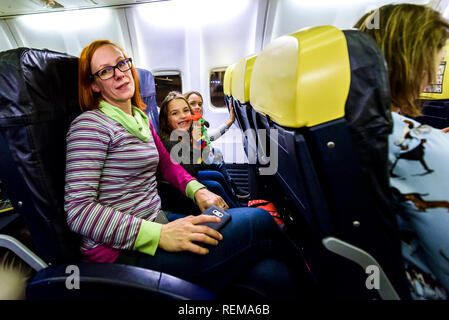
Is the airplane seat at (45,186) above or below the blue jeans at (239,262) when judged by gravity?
above

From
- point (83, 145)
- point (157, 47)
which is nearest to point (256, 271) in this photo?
point (83, 145)

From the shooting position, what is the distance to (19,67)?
30.2 inches

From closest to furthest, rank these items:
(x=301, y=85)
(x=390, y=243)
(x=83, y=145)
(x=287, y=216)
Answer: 1. (x=301, y=85)
2. (x=390, y=243)
3. (x=83, y=145)
4. (x=287, y=216)

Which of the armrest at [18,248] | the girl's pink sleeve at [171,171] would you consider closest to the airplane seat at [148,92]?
the girl's pink sleeve at [171,171]

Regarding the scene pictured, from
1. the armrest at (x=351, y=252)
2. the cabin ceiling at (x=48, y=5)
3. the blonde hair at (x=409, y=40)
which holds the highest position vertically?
the cabin ceiling at (x=48, y=5)

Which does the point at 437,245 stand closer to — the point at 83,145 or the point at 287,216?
the point at 287,216

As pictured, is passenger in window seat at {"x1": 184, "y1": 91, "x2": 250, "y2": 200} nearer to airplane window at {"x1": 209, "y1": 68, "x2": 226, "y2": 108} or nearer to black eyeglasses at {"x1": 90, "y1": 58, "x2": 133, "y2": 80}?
airplane window at {"x1": 209, "y1": 68, "x2": 226, "y2": 108}

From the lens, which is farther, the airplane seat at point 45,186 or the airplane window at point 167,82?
the airplane window at point 167,82

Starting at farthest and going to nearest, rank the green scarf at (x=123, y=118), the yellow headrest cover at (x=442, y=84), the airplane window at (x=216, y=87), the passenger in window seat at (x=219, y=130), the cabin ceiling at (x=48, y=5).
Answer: the airplane window at (x=216, y=87), the cabin ceiling at (x=48, y=5), the passenger in window seat at (x=219, y=130), the yellow headrest cover at (x=442, y=84), the green scarf at (x=123, y=118)

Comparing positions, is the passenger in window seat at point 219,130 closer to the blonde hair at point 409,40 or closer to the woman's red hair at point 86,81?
the woman's red hair at point 86,81

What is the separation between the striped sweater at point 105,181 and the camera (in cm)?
86

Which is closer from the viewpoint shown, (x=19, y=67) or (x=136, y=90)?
(x=19, y=67)

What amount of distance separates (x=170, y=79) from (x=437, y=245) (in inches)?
186

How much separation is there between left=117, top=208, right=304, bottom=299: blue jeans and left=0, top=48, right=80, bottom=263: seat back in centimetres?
30
